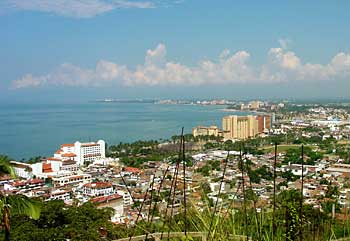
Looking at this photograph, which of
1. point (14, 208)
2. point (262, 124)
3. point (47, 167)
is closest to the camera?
point (14, 208)

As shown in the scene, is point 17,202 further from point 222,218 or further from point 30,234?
point 30,234

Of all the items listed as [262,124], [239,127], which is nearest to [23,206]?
[239,127]

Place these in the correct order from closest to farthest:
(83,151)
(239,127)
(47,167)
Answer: (47,167), (83,151), (239,127)

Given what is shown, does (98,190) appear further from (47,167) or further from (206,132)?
(206,132)

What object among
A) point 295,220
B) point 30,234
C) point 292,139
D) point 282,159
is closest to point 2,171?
point 295,220

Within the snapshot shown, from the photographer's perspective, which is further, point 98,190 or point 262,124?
point 262,124

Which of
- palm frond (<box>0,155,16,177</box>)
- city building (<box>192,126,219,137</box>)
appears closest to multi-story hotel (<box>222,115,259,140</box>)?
city building (<box>192,126,219,137</box>)

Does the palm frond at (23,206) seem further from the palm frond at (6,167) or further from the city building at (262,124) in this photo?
the city building at (262,124)

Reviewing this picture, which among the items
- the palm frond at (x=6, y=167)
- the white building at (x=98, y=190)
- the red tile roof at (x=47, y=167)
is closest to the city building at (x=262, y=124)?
the red tile roof at (x=47, y=167)
